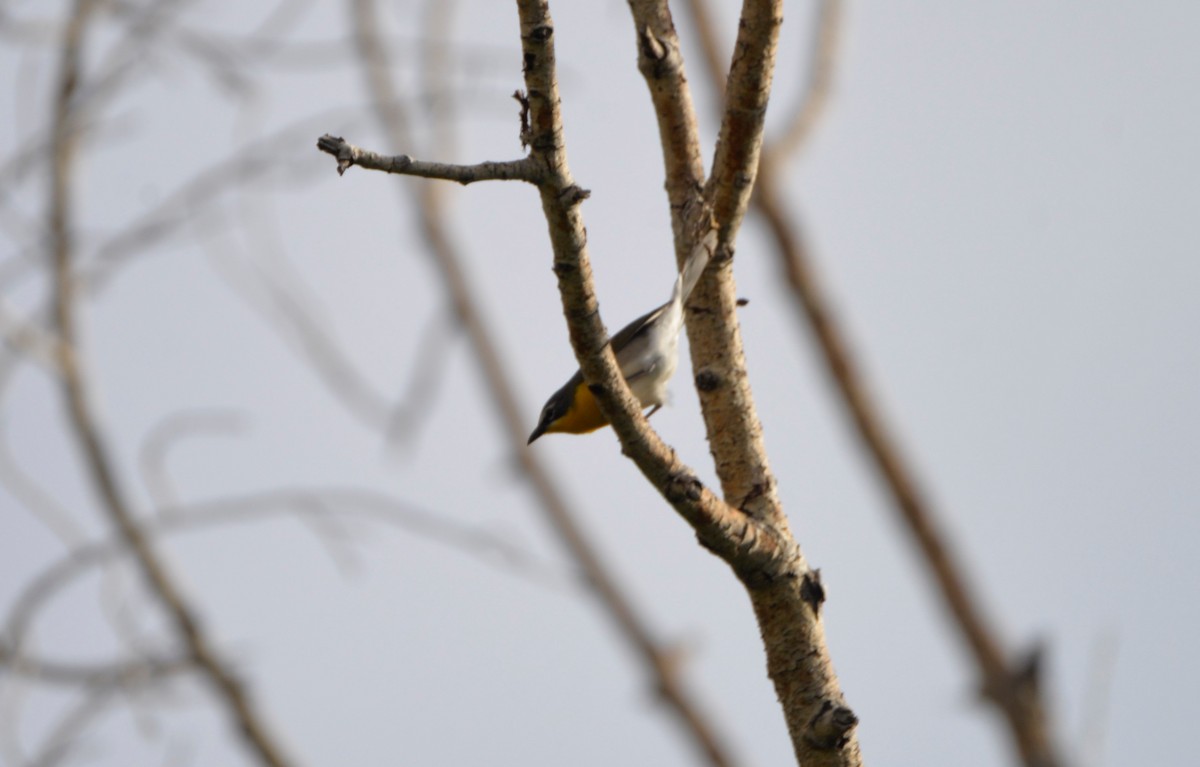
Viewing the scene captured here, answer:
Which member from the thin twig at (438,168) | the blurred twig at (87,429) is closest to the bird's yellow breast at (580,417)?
the blurred twig at (87,429)

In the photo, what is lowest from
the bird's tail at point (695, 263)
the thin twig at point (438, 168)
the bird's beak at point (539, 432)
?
the thin twig at point (438, 168)

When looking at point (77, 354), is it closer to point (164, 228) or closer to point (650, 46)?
point (164, 228)

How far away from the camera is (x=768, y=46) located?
286 centimetres

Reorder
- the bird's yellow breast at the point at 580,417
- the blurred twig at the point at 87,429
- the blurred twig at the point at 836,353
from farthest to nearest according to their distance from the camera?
the blurred twig at the point at 87,429 → the blurred twig at the point at 836,353 → the bird's yellow breast at the point at 580,417

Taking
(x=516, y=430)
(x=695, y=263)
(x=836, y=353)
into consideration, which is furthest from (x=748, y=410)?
(x=516, y=430)

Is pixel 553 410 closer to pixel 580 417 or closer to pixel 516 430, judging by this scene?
pixel 580 417

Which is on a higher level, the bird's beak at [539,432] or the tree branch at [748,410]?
the bird's beak at [539,432]

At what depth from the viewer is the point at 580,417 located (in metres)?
5.63

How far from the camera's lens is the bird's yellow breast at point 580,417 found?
544cm

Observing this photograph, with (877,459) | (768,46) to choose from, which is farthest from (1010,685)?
(768,46)

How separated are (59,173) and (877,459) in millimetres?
4817

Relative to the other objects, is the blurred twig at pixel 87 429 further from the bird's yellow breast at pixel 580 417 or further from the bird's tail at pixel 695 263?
the bird's tail at pixel 695 263

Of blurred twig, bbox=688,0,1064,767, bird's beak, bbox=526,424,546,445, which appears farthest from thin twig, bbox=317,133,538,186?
blurred twig, bbox=688,0,1064,767

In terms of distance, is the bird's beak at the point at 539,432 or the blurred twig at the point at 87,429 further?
the blurred twig at the point at 87,429
